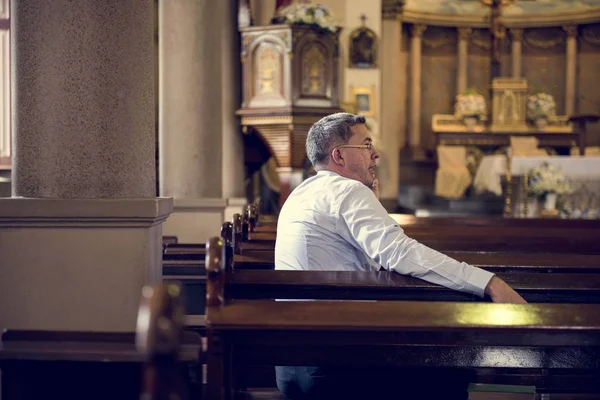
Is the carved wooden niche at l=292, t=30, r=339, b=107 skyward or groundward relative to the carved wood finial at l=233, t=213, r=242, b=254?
skyward

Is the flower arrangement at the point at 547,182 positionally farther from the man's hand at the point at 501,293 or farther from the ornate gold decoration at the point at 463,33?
the man's hand at the point at 501,293

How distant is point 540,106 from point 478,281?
11.9 metres

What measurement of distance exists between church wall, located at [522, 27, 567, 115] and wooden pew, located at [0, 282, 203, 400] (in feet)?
47.1

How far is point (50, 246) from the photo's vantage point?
10.5 ft

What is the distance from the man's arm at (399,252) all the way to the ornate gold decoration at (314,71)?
207 inches

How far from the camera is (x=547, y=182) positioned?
10.2 meters

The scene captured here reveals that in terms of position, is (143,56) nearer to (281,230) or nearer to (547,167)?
(281,230)

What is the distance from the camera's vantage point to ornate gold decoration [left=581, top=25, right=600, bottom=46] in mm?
15359

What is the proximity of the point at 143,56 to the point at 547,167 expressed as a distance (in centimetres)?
814

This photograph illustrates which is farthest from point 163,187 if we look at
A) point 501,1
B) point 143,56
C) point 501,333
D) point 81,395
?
point 501,1

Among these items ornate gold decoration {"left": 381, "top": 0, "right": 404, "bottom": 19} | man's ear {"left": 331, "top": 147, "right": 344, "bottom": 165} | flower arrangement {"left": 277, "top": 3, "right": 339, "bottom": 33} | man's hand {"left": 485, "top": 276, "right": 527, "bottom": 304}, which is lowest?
man's hand {"left": 485, "top": 276, "right": 527, "bottom": 304}

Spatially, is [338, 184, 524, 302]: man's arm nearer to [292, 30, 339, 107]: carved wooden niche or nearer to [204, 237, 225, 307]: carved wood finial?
[204, 237, 225, 307]: carved wood finial

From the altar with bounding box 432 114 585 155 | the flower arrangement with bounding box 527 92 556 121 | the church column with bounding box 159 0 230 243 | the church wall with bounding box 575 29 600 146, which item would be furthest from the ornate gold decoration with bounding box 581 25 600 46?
the church column with bounding box 159 0 230 243

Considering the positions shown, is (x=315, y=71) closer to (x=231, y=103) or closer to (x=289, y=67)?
(x=289, y=67)
